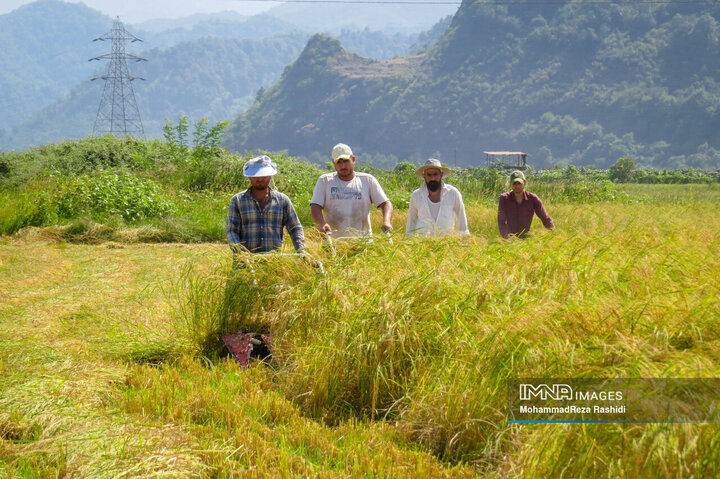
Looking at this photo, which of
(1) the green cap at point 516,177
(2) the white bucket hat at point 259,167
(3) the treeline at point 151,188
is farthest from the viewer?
(3) the treeline at point 151,188

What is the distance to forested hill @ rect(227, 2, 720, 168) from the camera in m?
117

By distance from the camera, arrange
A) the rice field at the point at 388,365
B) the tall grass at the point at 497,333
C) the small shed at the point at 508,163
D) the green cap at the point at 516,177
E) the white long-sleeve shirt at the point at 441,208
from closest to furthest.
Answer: the tall grass at the point at 497,333 → the rice field at the point at 388,365 → the white long-sleeve shirt at the point at 441,208 → the green cap at the point at 516,177 → the small shed at the point at 508,163

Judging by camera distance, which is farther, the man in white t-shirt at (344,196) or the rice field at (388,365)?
the man in white t-shirt at (344,196)

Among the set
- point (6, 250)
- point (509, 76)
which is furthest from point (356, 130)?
point (6, 250)

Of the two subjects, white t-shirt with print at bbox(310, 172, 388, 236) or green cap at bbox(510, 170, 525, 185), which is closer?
white t-shirt with print at bbox(310, 172, 388, 236)

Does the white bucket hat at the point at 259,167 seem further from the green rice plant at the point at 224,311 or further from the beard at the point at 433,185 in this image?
the beard at the point at 433,185

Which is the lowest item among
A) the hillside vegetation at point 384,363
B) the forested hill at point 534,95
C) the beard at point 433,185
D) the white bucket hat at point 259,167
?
the hillside vegetation at point 384,363

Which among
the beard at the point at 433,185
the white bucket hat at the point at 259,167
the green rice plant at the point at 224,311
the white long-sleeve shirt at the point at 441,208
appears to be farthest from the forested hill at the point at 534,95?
the green rice plant at the point at 224,311

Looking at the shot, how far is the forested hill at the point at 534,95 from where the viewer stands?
385 ft

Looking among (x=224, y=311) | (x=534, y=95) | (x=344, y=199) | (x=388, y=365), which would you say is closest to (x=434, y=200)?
(x=344, y=199)

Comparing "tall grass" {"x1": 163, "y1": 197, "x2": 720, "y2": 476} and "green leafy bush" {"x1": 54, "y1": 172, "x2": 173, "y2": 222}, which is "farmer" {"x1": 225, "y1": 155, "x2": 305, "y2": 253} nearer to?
"tall grass" {"x1": 163, "y1": 197, "x2": 720, "y2": 476}

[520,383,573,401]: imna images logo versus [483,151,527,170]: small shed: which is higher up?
[483,151,527,170]: small shed

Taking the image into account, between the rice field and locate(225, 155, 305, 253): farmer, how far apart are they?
454 millimetres

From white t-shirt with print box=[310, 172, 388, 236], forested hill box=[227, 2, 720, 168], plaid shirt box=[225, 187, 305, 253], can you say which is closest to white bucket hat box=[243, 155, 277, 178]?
plaid shirt box=[225, 187, 305, 253]
